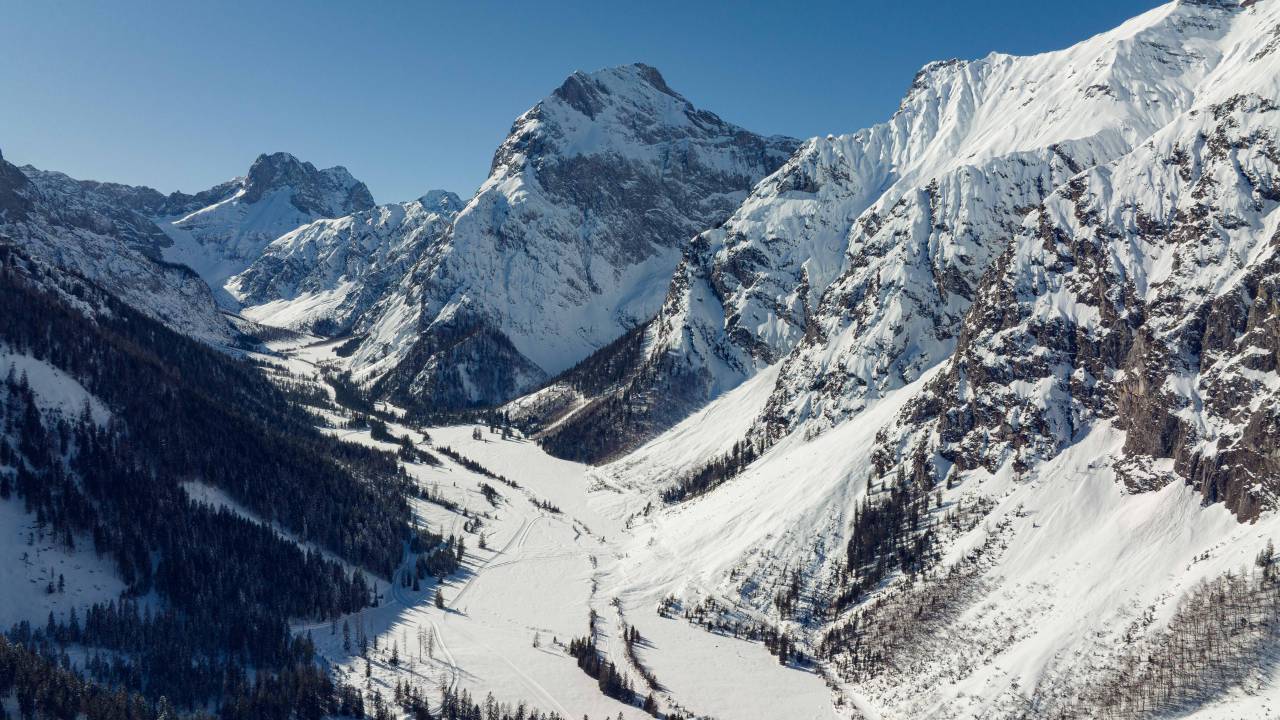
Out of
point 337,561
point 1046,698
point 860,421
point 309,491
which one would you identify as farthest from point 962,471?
point 309,491

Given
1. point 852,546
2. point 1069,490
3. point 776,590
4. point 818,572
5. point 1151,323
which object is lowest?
point 776,590

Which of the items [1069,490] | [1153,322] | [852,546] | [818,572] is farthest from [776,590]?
[1153,322]

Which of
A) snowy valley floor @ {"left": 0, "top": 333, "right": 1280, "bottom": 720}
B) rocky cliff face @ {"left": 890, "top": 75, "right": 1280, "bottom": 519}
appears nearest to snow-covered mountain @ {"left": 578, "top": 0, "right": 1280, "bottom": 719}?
rocky cliff face @ {"left": 890, "top": 75, "right": 1280, "bottom": 519}

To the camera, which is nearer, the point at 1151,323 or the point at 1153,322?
the point at 1153,322

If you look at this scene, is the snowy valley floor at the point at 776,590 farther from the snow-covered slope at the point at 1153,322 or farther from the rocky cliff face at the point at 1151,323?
the rocky cliff face at the point at 1151,323

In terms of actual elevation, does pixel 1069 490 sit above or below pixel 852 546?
above

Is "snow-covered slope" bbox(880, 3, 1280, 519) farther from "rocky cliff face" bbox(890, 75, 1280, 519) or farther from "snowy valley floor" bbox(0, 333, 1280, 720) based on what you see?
"snowy valley floor" bbox(0, 333, 1280, 720)

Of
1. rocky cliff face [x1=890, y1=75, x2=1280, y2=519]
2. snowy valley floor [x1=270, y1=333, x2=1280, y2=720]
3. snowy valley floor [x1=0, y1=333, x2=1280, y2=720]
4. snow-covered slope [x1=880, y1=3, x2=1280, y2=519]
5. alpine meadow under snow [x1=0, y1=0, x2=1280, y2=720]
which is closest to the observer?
snowy valley floor [x1=0, y1=333, x2=1280, y2=720]

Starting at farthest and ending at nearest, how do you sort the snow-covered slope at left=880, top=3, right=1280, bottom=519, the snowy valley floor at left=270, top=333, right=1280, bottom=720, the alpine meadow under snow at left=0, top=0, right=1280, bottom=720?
the snow-covered slope at left=880, top=3, right=1280, bottom=519
the alpine meadow under snow at left=0, top=0, right=1280, bottom=720
the snowy valley floor at left=270, top=333, right=1280, bottom=720

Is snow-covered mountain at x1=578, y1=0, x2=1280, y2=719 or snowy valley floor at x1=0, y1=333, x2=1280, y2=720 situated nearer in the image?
snow-covered mountain at x1=578, y1=0, x2=1280, y2=719

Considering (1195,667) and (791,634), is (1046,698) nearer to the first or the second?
(1195,667)

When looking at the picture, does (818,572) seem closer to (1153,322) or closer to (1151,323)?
(1151,323)

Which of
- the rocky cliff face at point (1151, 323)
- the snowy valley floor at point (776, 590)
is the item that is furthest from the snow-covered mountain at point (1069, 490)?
the snowy valley floor at point (776, 590)
